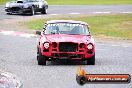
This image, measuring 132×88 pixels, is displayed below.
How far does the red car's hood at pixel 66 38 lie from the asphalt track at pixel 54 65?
0.70 m

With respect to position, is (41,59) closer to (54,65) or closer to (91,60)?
(54,65)

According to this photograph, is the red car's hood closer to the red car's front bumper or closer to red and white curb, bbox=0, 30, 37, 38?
the red car's front bumper

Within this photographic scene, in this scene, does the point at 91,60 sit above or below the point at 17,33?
above

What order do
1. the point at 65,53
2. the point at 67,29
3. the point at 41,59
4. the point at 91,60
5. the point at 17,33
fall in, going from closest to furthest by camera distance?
the point at 65,53 < the point at 41,59 < the point at 91,60 < the point at 67,29 < the point at 17,33

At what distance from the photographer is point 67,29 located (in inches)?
625

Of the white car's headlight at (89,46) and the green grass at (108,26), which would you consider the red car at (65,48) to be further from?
the green grass at (108,26)

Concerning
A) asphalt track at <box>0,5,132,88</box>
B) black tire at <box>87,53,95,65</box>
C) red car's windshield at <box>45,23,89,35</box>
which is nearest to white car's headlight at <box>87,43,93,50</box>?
black tire at <box>87,53,95,65</box>

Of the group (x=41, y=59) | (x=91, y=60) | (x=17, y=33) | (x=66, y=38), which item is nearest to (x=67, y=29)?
(x=66, y=38)

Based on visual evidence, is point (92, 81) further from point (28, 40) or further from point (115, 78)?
point (28, 40)

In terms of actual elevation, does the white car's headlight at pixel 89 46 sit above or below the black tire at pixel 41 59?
above

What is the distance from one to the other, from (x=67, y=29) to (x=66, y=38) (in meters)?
1.05

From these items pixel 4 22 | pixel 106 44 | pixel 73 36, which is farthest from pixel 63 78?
pixel 4 22

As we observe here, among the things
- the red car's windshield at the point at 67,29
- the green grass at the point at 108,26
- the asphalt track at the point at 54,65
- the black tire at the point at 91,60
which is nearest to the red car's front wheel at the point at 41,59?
the asphalt track at the point at 54,65

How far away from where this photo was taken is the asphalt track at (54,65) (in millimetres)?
10930
